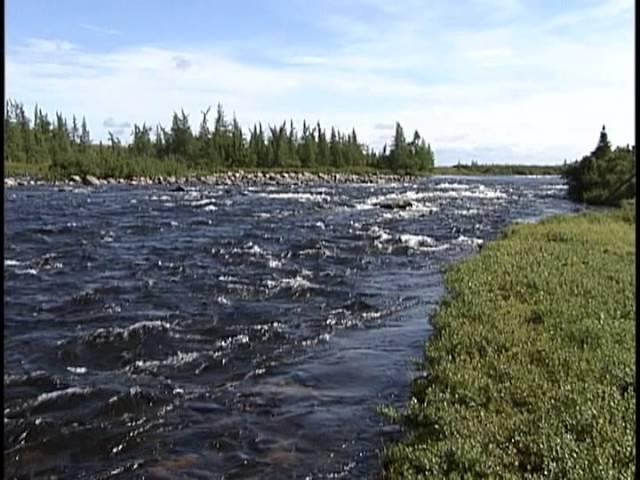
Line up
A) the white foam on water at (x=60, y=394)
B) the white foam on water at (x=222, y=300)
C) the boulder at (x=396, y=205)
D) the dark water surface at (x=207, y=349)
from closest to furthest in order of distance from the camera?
the dark water surface at (x=207, y=349)
the white foam on water at (x=60, y=394)
the white foam on water at (x=222, y=300)
the boulder at (x=396, y=205)

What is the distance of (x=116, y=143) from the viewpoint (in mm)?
96062

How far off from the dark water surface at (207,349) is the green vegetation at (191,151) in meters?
53.3

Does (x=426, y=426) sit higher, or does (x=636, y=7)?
(x=636, y=7)

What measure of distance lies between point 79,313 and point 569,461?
9211 mm

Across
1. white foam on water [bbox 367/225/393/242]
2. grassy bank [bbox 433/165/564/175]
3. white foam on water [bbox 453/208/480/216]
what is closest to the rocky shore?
white foam on water [bbox 453/208/480/216]

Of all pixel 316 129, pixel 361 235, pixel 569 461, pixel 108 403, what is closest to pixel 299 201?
pixel 361 235

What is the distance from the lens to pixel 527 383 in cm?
788

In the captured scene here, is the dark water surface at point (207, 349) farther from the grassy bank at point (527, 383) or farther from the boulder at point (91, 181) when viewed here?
the boulder at point (91, 181)

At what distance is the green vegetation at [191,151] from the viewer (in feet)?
247

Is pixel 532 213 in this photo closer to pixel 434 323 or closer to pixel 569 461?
pixel 434 323

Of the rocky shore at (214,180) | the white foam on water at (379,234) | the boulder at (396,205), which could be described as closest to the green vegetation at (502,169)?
the rocky shore at (214,180)

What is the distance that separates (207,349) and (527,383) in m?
4.66

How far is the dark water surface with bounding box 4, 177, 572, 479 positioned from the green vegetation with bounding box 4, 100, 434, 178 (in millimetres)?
53271

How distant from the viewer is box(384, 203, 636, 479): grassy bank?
5.79 m
